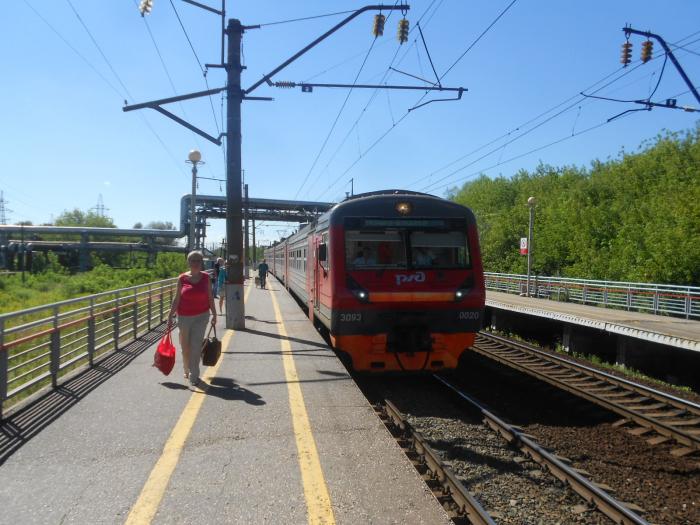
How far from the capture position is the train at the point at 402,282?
26.9 ft

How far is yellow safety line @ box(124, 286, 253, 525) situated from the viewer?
374 centimetres

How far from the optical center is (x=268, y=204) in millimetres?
61031

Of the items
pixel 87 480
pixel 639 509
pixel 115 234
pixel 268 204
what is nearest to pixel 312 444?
pixel 87 480

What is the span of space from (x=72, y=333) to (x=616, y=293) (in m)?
18.7

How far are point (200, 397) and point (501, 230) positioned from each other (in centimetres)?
4171

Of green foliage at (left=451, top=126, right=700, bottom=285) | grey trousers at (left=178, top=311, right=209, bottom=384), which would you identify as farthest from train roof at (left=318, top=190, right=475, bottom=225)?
green foliage at (left=451, top=126, right=700, bottom=285)

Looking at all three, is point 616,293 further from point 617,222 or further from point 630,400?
point 617,222

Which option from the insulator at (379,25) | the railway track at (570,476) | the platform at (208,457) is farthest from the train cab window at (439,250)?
the insulator at (379,25)

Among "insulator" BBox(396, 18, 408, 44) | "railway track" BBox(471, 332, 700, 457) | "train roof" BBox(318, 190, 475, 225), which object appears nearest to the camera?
"railway track" BBox(471, 332, 700, 457)

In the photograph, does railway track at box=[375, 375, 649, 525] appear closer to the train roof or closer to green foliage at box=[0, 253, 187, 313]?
the train roof

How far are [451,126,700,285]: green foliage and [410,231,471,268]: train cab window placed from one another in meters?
21.5

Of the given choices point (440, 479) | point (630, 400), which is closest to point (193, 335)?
point (440, 479)

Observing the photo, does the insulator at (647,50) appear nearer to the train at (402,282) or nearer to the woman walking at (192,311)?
the train at (402,282)

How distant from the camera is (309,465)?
4629 millimetres
